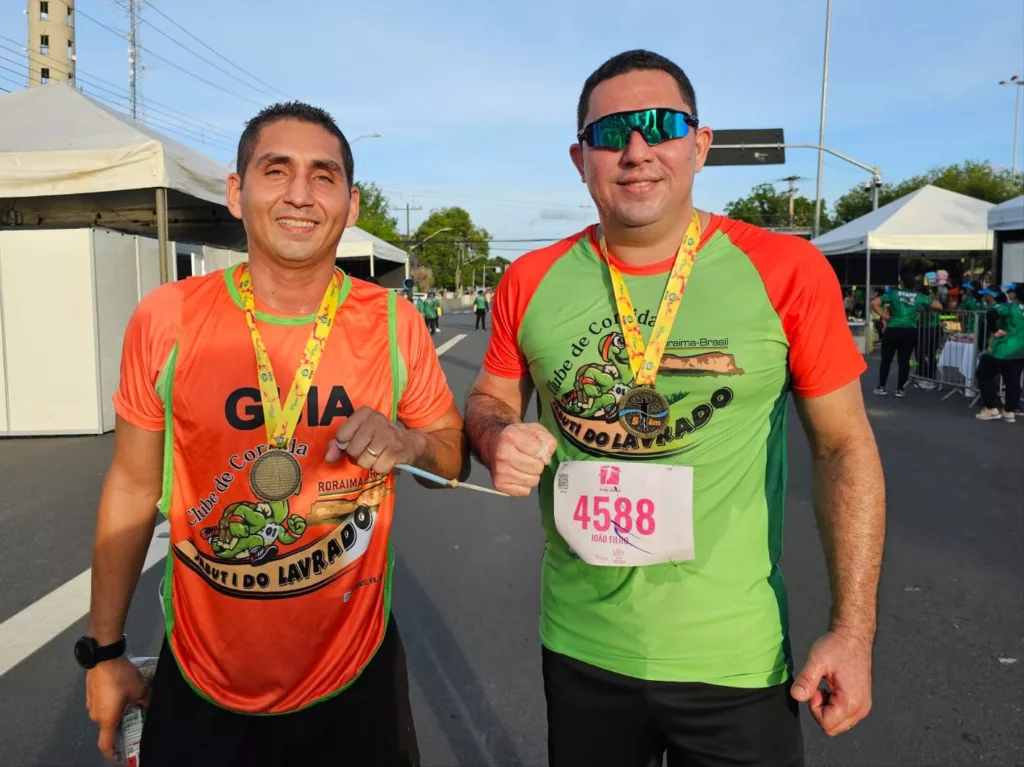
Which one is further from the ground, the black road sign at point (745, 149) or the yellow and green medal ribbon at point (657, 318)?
the black road sign at point (745, 149)

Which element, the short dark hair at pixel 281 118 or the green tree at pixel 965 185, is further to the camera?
the green tree at pixel 965 185

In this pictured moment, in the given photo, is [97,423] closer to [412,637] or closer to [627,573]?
[412,637]

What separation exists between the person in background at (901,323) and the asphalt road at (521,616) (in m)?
5.49

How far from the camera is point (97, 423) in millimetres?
9945

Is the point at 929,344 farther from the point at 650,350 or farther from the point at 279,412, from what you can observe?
the point at 279,412

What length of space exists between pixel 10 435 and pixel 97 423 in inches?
41.8

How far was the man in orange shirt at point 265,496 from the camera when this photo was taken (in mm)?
1952

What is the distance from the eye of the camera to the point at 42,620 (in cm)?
430

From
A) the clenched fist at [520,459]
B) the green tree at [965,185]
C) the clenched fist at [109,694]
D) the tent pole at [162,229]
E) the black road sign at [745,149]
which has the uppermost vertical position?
the green tree at [965,185]

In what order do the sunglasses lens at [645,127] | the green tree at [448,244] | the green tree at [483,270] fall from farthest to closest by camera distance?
the green tree at [483,270] → the green tree at [448,244] → the sunglasses lens at [645,127]

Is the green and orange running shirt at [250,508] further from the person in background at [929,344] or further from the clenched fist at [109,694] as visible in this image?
the person in background at [929,344]

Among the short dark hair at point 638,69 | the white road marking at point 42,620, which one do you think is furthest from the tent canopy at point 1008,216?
the white road marking at point 42,620

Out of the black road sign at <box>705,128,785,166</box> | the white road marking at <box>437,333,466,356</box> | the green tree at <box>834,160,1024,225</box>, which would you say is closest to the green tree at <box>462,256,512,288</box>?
the green tree at <box>834,160,1024,225</box>

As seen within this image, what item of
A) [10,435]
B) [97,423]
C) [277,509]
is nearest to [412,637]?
[277,509]
